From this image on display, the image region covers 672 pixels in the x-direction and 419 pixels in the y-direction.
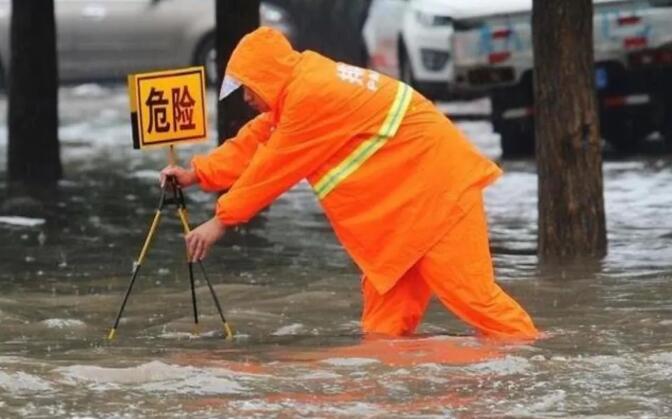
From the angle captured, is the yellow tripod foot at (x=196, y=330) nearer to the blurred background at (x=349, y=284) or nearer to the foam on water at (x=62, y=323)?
the blurred background at (x=349, y=284)

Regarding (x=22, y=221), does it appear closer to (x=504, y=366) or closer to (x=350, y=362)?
(x=350, y=362)

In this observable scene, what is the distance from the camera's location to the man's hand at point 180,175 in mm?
8414

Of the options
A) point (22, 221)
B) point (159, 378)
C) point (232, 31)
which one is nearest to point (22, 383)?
point (159, 378)

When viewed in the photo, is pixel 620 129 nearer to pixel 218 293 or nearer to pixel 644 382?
pixel 218 293

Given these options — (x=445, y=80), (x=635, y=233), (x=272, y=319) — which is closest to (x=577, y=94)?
(x=635, y=233)

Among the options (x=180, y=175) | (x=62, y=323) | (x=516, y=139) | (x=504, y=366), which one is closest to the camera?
(x=504, y=366)

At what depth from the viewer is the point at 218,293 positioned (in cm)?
1105

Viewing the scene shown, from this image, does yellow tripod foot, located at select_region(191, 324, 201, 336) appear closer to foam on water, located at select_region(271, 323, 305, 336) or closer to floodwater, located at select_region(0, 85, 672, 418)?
floodwater, located at select_region(0, 85, 672, 418)

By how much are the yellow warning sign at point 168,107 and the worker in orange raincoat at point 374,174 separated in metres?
0.70

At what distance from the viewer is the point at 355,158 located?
26.6 ft

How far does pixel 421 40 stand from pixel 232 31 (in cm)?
664

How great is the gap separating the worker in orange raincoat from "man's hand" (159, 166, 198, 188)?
292 mm


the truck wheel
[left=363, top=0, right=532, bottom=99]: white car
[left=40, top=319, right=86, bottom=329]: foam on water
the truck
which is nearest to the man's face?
[left=40, top=319, right=86, bottom=329]: foam on water

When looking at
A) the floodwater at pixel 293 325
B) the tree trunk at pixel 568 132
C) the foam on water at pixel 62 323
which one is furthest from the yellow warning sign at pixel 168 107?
the tree trunk at pixel 568 132
